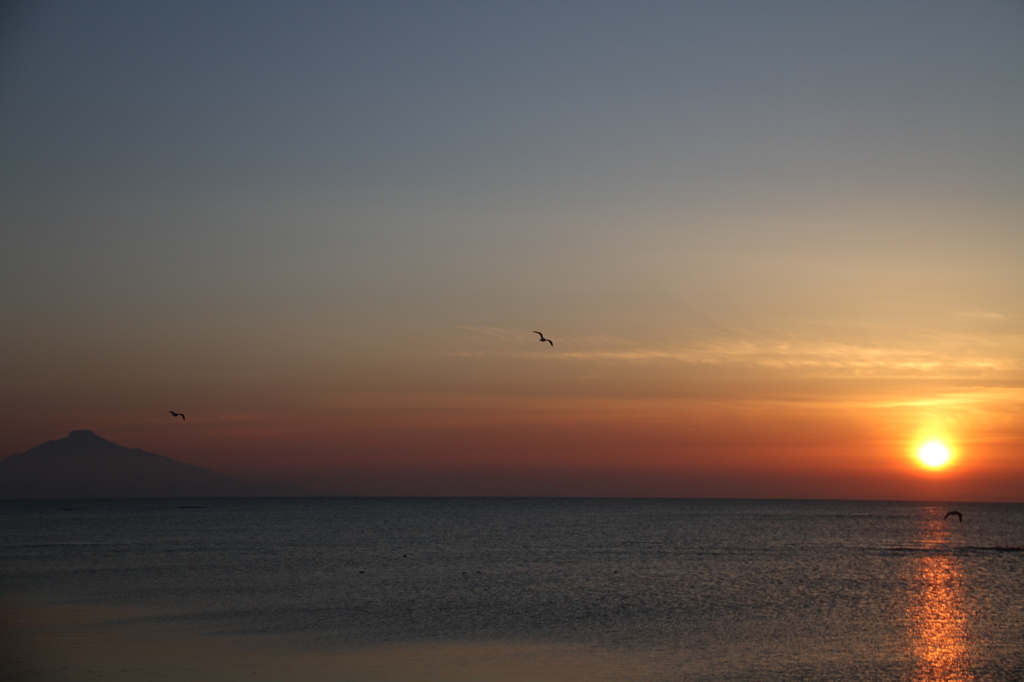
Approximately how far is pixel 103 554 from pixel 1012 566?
214 feet

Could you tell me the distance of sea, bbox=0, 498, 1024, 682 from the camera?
26.5m

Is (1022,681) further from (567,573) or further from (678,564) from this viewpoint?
(678,564)

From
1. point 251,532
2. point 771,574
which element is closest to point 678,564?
point 771,574

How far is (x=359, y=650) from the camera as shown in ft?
94.2

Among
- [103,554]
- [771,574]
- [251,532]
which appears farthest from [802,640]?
[251,532]

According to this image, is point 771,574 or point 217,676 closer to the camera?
point 217,676

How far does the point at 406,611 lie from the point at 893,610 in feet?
70.2

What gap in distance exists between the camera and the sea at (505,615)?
2647 centimetres

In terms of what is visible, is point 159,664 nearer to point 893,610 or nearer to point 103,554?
point 893,610

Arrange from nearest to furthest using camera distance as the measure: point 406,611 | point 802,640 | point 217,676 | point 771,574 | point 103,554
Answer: point 217,676 → point 802,640 → point 406,611 → point 771,574 → point 103,554

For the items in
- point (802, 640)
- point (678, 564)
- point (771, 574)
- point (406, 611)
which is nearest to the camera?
point (802, 640)

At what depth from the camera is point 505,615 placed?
36.4 metres

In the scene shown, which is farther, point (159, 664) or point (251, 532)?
point (251, 532)

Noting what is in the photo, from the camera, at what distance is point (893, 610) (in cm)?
3881
